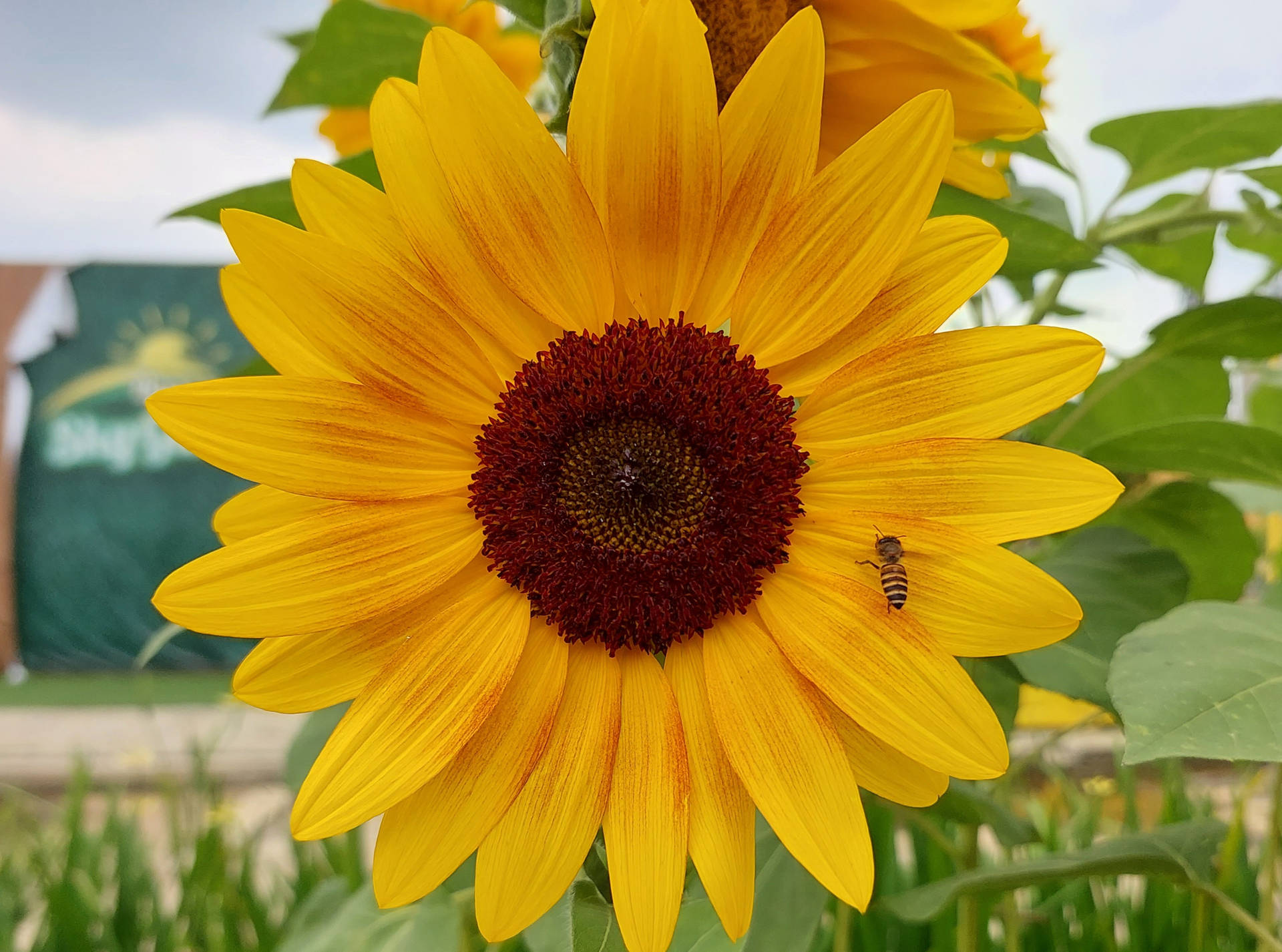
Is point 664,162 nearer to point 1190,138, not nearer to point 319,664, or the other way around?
point 319,664

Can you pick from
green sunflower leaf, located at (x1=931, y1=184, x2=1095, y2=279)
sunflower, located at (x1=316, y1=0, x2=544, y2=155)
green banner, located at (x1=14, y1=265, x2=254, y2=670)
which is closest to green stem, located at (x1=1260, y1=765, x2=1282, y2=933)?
green sunflower leaf, located at (x1=931, y1=184, x2=1095, y2=279)

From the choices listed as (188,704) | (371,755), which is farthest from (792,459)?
(188,704)

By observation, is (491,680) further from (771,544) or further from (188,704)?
(188,704)

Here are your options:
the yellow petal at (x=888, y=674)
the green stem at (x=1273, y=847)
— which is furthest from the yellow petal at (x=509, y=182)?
the green stem at (x=1273, y=847)

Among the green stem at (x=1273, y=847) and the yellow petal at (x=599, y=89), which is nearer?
the yellow petal at (x=599, y=89)

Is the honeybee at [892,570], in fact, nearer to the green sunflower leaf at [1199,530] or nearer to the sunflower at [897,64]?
the sunflower at [897,64]

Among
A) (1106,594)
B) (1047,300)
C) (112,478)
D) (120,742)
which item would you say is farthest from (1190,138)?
(112,478)

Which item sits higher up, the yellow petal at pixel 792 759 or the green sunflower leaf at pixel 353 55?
the green sunflower leaf at pixel 353 55
